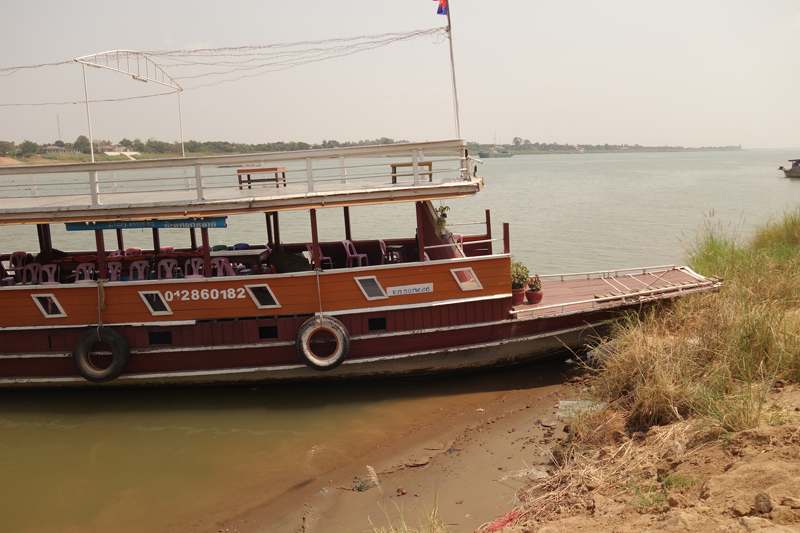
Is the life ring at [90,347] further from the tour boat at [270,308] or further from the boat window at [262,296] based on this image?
the boat window at [262,296]

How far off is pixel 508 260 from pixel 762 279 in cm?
424

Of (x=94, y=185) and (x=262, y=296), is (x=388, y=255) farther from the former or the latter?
(x=94, y=185)

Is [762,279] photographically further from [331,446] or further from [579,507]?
[331,446]

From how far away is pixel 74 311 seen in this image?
8.86 m

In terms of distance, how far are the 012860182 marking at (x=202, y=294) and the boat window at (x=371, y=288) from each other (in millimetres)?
1837

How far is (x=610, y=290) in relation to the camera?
10.4m

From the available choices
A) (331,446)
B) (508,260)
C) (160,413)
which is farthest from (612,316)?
(160,413)

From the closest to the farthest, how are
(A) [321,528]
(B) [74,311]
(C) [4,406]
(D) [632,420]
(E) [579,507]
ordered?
(E) [579,507], (A) [321,528], (D) [632,420], (B) [74,311], (C) [4,406]

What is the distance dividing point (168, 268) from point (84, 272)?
1415mm

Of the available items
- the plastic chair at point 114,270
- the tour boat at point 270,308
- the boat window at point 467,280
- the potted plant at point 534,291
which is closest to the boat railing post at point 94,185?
the tour boat at point 270,308

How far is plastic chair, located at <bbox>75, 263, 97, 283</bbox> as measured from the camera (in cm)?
944

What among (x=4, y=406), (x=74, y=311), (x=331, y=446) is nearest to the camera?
(x=331, y=446)

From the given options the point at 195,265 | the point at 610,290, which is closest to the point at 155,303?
the point at 195,265

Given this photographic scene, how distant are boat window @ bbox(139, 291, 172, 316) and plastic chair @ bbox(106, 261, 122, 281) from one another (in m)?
0.80
